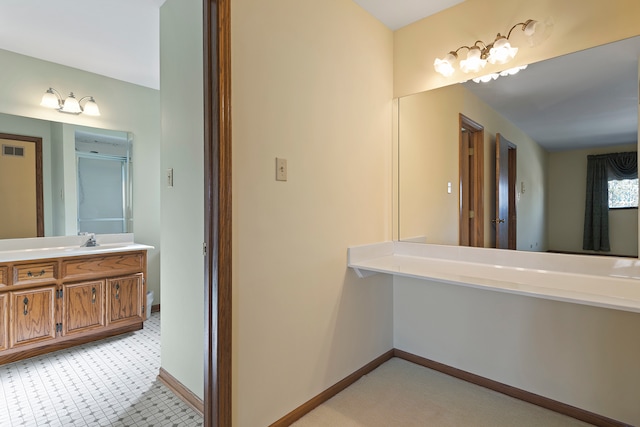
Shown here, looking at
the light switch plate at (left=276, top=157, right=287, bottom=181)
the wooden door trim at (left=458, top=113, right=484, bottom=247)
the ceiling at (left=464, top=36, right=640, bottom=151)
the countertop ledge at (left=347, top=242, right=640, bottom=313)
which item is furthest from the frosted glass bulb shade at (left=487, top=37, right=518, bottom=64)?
the light switch plate at (left=276, top=157, right=287, bottom=181)

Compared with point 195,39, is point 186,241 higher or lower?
lower

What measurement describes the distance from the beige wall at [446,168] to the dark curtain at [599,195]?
19cm

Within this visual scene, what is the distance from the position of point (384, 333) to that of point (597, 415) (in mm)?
1185

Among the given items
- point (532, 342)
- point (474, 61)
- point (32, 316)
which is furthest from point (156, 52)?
point (532, 342)

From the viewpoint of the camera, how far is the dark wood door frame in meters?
1.33

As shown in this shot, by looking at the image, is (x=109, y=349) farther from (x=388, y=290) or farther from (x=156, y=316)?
(x=388, y=290)

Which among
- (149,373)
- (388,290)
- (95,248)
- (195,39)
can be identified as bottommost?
(149,373)

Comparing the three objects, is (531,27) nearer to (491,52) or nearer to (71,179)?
(491,52)

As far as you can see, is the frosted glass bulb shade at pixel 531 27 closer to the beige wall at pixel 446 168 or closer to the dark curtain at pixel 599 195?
the beige wall at pixel 446 168

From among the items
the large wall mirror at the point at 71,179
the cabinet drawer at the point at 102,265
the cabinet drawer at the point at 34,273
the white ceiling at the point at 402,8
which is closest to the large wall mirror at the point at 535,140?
the white ceiling at the point at 402,8

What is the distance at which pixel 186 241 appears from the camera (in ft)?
6.00

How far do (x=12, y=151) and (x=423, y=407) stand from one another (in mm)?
3604

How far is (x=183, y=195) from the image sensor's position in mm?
1840

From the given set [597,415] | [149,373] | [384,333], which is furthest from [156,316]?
[597,415]
